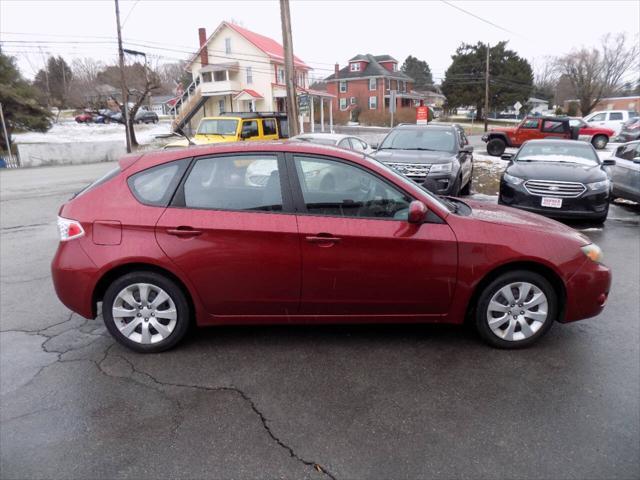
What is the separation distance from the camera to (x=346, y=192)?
3.62m

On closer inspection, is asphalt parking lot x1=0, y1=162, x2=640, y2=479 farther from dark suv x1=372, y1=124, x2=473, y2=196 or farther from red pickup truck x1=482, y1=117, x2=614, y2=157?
red pickup truck x1=482, y1=117, x2=614, y2=157

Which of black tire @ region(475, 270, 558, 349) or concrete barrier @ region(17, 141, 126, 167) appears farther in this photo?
concrete barrier @ region(17, 141, 126, 167)

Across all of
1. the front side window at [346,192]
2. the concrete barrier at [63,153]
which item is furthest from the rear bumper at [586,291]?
the concrete barrier at [63,153]

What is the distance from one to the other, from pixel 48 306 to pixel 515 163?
328 inches

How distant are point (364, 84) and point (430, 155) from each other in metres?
55.0

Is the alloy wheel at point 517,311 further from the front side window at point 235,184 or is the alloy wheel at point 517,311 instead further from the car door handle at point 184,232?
the car door handle at point 184,232

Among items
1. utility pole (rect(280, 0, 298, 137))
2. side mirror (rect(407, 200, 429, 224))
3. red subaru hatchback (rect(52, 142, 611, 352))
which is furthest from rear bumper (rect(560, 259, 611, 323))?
utility pole (rect(280, 0, 298, 137))

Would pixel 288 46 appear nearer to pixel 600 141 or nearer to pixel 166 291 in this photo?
pixel 166 291

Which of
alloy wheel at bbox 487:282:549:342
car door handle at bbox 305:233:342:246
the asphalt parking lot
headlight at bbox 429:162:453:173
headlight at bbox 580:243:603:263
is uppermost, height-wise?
headlight at bbox 429:162:453:173

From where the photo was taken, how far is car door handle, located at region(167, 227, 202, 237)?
11.5 ft

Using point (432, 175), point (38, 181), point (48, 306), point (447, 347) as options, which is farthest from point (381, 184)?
point (38, 181)

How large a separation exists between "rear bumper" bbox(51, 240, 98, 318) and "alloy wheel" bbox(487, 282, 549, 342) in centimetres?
314

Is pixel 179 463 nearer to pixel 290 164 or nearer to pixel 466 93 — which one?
pixel 290 164

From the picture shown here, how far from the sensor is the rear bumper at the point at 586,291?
12.0 feet
